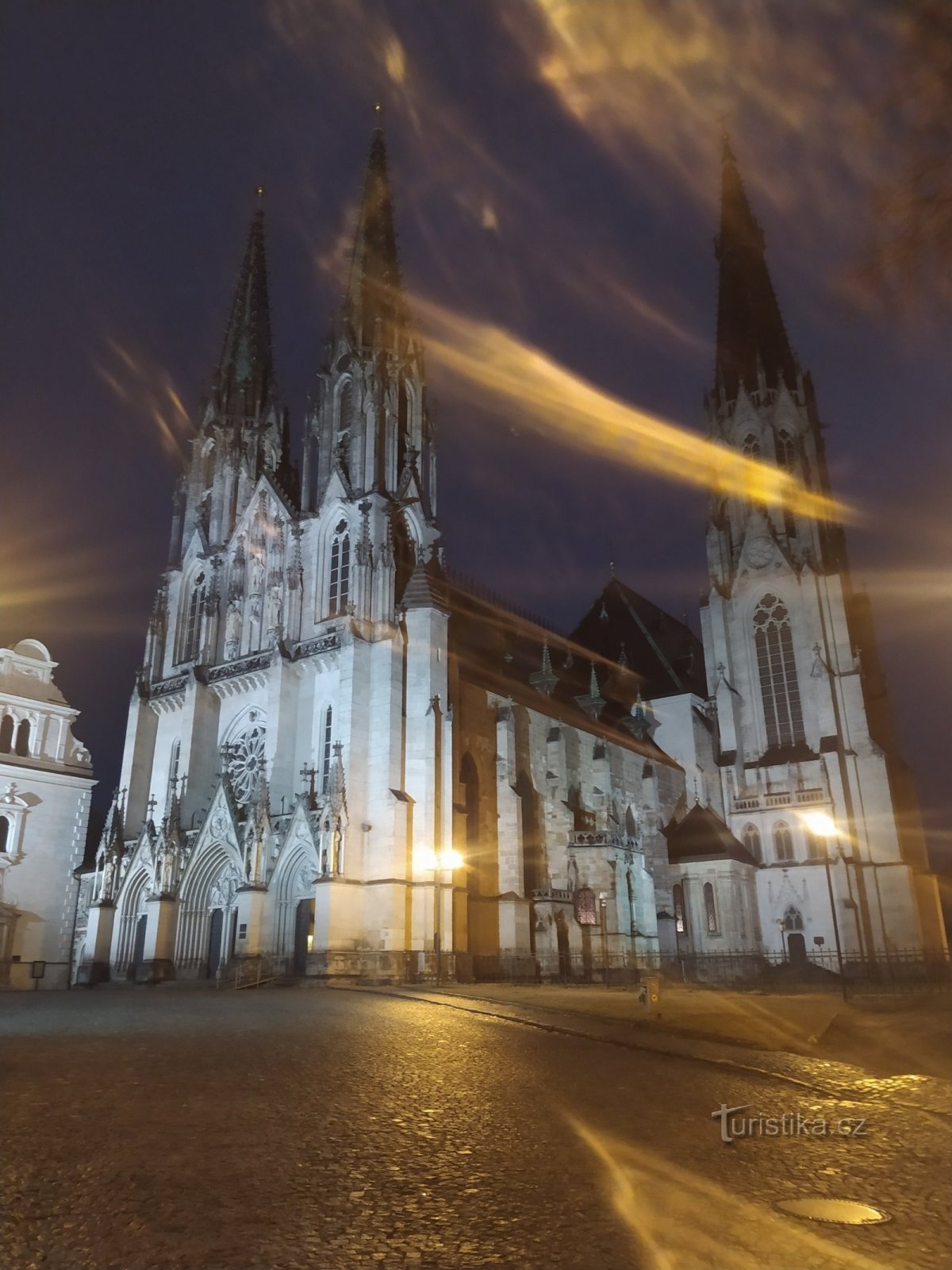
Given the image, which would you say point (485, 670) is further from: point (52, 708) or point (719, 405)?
point (719, 405)

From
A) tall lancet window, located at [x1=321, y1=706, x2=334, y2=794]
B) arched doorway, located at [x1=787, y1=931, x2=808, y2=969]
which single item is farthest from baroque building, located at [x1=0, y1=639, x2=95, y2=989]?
arched doorway, located at [x1=787, y1=931, x2=808, y2=969]

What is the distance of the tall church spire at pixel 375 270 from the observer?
148ft

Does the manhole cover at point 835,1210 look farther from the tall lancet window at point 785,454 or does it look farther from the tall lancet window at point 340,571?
the tall lancet window at point 785,454

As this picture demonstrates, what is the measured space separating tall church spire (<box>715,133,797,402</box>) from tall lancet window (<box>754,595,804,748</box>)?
51.0 ft

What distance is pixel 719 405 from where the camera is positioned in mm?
59531

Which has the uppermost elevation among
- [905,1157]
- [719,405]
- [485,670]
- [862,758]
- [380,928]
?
[719,405]

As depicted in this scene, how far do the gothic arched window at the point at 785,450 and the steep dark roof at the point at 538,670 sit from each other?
16238 millimetres

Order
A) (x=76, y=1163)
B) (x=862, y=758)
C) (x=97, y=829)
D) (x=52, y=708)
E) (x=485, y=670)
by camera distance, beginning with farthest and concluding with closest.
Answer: (x=97, y=829), (x=862, y=758), (x=52, y=708), (x=485, y=670), (x=76, y=1163)

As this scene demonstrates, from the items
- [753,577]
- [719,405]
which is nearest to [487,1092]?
[753,577]

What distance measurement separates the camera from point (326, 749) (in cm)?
3562

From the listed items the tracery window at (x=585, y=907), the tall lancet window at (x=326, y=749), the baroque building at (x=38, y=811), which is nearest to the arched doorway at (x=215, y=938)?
the tall lancet window at (x=326, y=749)

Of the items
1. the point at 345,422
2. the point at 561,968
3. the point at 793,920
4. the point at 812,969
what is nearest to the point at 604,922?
the point at 561,968

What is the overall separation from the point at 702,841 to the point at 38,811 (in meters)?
32.6

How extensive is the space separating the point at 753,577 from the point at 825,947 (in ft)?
69.4
